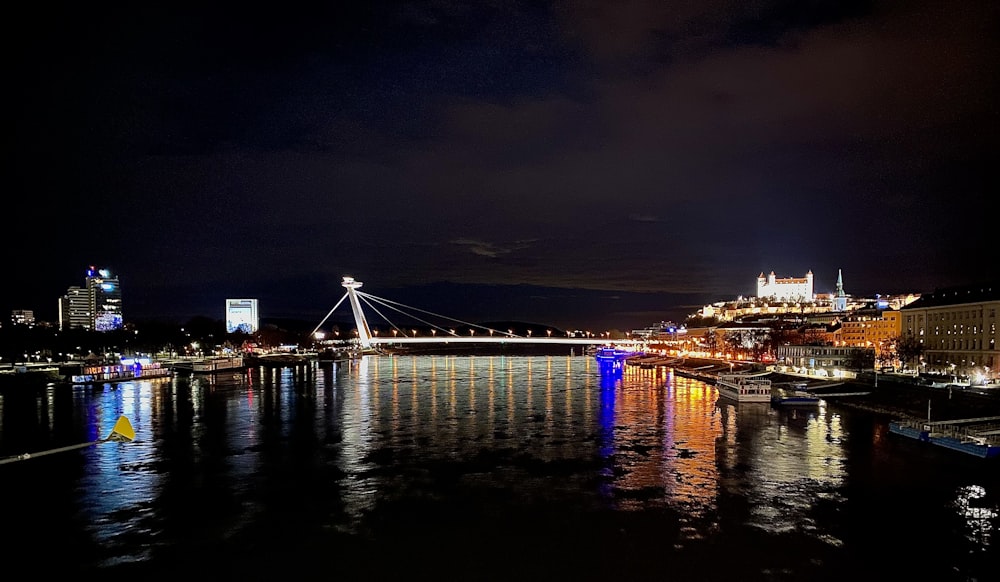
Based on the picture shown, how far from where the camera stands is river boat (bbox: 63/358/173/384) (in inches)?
1662

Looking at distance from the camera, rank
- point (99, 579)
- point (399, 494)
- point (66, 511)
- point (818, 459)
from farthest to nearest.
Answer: point (818, 459), point (399, 494), point (66, 511), point (99, 579)

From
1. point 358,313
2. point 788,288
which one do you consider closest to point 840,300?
point 788,288

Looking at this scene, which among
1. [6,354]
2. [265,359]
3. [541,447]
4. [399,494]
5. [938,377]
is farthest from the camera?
[265,359]

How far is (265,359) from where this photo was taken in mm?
70562

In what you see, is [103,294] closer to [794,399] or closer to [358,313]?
[358,313]

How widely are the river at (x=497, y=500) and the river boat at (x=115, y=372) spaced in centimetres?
1991

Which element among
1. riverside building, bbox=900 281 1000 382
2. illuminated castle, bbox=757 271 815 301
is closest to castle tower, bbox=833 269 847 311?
illuminated castle, bbox=757 271 815 301

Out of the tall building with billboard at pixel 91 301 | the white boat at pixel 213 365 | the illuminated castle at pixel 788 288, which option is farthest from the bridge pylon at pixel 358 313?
the illuminated castle at pixel 788 288

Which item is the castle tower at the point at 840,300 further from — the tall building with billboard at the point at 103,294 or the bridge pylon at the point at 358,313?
the tall building with billboard at the point at 103,294

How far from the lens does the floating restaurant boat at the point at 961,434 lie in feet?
54.5

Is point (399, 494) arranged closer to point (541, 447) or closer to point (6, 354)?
point (541, 447)

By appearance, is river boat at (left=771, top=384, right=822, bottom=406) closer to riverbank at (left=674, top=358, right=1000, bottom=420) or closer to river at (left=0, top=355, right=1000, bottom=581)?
riverbank at (left=674, top=358, right=1000, bottom=420)

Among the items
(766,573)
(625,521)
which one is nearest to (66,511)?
(625,521)

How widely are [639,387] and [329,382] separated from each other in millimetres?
18758
